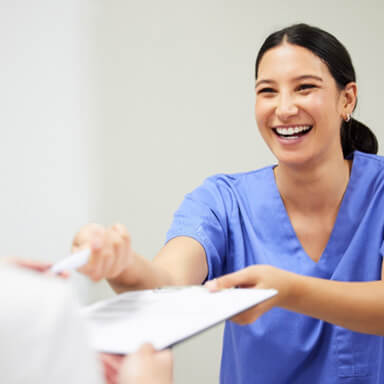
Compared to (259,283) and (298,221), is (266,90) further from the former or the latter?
(259,283)

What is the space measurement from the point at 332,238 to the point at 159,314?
0.53 meters

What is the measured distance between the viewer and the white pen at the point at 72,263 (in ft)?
1.79

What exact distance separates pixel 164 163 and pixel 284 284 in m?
0.99

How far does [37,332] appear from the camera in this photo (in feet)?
0.94

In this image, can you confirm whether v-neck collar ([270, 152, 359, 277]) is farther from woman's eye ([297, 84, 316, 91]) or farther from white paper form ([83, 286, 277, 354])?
white paper form ([83, 286, 277, 354])

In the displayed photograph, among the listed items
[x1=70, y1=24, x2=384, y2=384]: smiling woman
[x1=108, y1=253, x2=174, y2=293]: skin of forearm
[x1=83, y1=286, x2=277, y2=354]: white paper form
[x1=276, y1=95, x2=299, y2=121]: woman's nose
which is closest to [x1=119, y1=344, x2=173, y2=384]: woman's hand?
[x1=83, y1=286, x2=277, y2=354]: white paper form

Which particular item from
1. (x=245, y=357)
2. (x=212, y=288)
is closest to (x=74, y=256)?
(x=212, y=288)

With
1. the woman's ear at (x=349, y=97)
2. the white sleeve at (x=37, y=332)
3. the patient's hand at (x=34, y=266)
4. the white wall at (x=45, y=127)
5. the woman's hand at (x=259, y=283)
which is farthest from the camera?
the white wall at (x=45, y=127)

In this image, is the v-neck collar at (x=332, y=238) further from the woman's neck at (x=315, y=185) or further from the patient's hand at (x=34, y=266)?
the patient's hand at (x=34, y=266)

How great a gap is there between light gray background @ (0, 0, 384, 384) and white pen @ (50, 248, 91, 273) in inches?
42.6

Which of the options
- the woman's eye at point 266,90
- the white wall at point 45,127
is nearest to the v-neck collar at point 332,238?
the woman's eye at point 266,90

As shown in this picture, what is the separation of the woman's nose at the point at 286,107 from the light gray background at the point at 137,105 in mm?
698

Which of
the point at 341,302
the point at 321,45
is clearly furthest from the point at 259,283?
the point at 321,45

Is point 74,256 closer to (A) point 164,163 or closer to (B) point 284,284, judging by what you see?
(B) point 284,284
